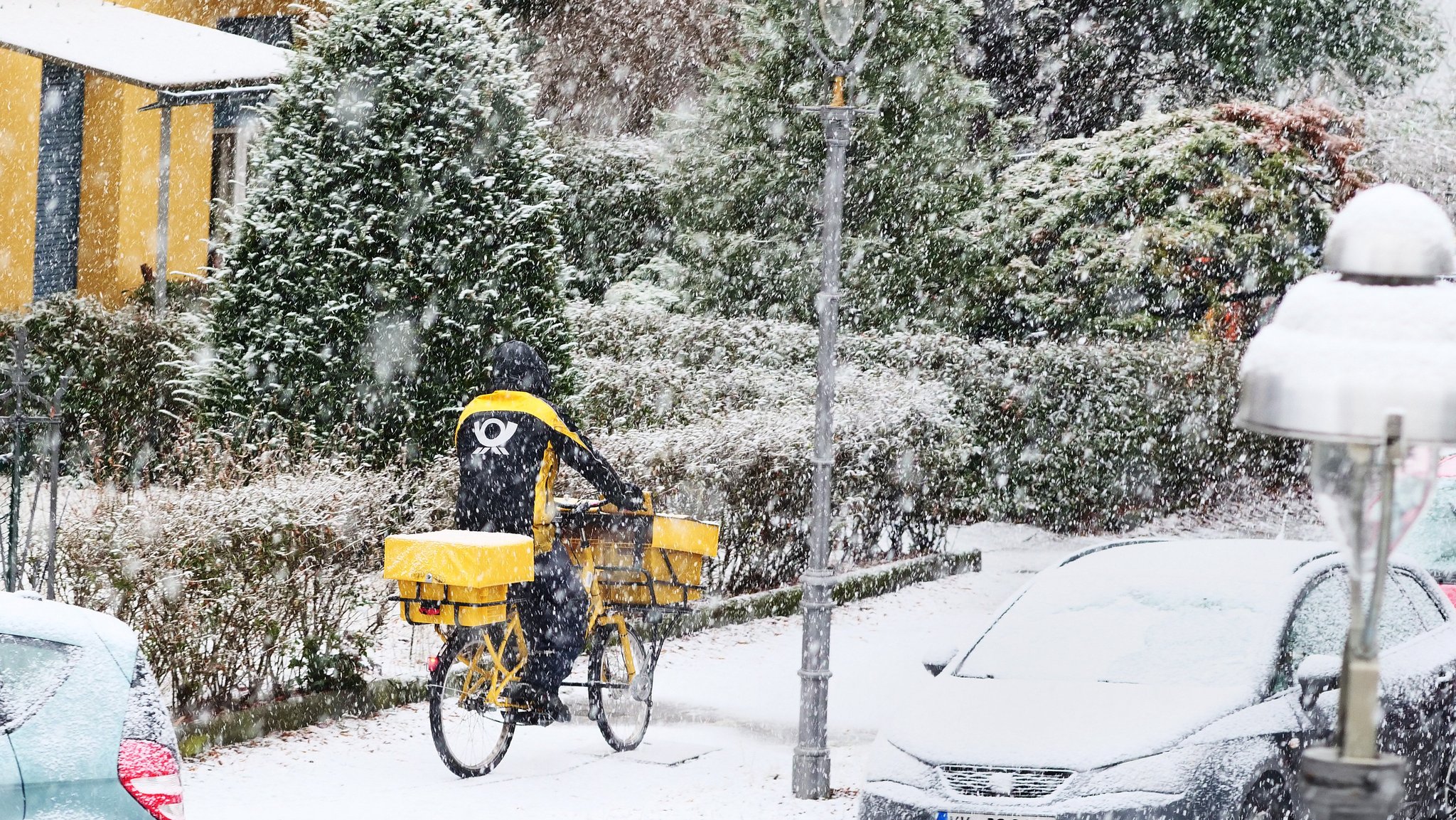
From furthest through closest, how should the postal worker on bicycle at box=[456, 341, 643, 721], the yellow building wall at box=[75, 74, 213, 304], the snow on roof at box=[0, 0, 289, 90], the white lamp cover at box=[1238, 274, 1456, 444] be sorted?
the yellow building wall at box=[75, 74, 213, 304], the snow on roof at box=[0, 0, 289, 90], the postal worker on bicycle at box=[456, 341, 643, 721], the white lamp cover at box=[1238, 274, 1456, 444]

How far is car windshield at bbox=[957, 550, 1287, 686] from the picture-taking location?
21.8 feet

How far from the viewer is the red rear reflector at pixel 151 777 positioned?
4543 mm

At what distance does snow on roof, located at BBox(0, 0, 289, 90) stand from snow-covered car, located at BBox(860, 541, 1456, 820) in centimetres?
1268

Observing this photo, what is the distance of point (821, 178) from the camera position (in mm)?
22438

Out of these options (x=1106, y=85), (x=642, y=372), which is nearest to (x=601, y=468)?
(x=642, y=372)

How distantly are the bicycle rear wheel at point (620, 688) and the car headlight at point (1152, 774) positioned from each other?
10.5 ft

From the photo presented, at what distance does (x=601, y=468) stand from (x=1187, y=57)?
20843 mm

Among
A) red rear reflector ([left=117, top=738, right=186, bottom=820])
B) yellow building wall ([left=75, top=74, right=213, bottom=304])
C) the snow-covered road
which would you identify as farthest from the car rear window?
yellow building wall ([left=75, top=74, right=213, bottom=304])

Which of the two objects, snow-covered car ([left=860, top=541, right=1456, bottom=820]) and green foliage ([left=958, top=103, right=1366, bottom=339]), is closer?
snow-covered car ([left=860, top=541, right=1456, bottom=820])

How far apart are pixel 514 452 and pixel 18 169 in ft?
51.0

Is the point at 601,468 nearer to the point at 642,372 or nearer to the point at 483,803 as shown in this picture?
the point at 483,803

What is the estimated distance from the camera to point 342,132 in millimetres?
13023

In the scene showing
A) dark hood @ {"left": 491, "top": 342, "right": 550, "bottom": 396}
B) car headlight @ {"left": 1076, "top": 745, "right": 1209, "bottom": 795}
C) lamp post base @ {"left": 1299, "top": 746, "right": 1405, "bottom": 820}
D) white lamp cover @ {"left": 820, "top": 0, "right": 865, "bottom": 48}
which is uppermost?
white lamp cover @ {"left": 820, "top": 0, "right": 865, "bottom": 48}

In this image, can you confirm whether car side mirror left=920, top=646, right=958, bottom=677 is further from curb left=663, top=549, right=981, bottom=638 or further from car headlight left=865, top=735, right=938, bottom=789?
curb left=663, top=549, right=981, bottom=638
